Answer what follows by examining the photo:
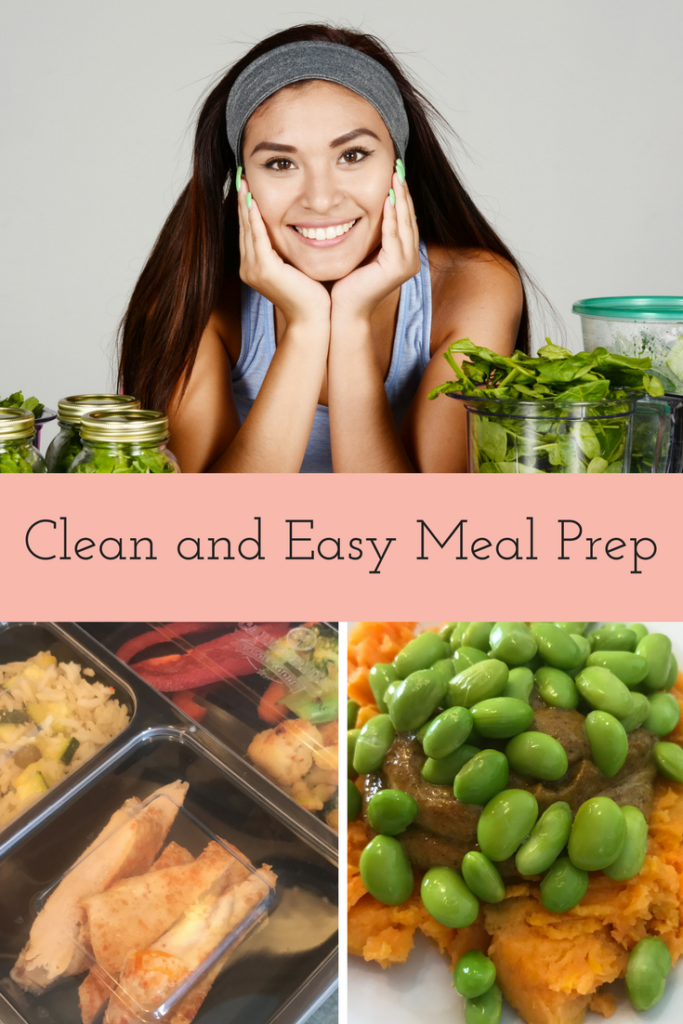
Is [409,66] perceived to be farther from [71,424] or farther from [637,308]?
[71,424]

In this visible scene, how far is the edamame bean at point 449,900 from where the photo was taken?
850mm

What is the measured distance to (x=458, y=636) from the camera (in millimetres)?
1023

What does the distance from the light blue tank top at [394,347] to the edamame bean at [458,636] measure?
76 centimetres

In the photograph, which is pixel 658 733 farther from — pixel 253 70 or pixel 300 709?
pixel 253 70

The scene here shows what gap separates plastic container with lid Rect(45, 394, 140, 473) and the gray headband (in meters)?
0.69

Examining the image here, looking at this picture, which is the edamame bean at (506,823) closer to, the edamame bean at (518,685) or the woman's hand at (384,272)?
the edamame bean at (518,685)

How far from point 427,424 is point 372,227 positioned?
360mm

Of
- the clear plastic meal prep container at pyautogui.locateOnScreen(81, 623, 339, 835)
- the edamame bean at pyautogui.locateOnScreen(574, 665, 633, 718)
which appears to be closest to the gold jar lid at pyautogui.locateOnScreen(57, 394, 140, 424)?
the clear plastic meal prep container at pyautogui.locateOnScreen(81, 623, 339, 835)

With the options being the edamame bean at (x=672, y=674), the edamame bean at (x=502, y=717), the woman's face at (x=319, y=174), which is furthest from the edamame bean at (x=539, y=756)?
the woman's face at (x=319, y=174)

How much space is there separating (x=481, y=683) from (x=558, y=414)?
31cm

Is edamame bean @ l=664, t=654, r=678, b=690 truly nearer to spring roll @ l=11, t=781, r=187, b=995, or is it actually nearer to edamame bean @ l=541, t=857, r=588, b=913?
edamame bean @ l=541, t=857, r=588, b=913

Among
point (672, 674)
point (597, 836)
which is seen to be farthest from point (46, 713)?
point (672, 674)

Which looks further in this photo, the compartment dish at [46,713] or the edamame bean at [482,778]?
the compartment dish at [46,713]

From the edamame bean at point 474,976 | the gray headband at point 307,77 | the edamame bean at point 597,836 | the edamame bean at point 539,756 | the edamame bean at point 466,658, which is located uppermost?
the gray headband at point 307,77
